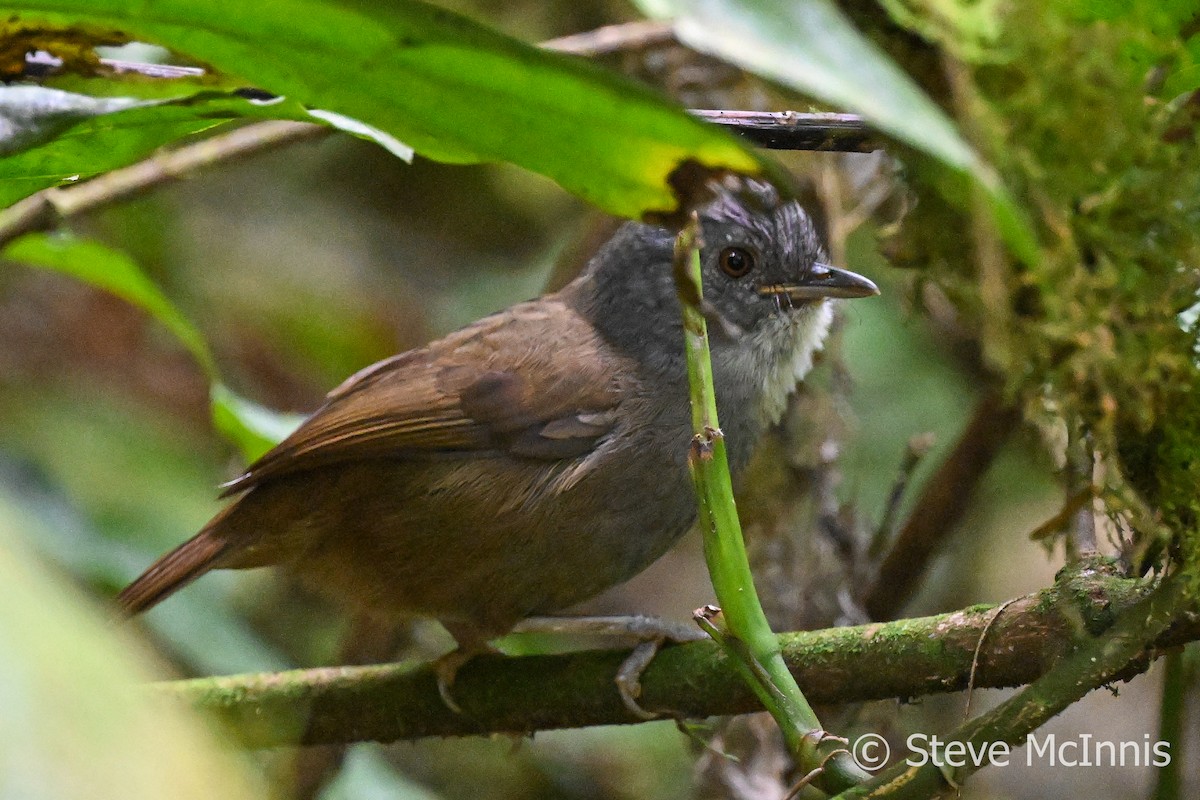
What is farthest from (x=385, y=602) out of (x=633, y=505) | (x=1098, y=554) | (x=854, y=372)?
(x=854, y=372)

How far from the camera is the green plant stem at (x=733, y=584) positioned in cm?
166

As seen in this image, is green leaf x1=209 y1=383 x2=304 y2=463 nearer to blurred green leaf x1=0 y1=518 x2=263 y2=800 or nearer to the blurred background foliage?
the blurred background foliage

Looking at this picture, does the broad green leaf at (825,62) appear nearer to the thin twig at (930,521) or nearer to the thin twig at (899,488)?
the thin twig at (899,488)

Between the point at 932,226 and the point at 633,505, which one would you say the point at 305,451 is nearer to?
the point at 633,505

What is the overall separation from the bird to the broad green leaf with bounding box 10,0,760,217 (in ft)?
4.46

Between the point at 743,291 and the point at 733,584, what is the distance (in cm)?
156

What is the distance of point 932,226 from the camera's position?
1.56 m

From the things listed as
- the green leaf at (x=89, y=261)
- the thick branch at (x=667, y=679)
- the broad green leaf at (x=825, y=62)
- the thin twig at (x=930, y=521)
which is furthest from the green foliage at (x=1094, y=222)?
the green leaf at (x=89, y=261)

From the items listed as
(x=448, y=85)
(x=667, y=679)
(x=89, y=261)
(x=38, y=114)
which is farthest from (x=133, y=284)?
(x=448, y=85)

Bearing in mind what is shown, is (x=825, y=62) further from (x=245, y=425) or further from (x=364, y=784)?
(x=364, y=784)

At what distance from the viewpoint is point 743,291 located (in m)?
3.12

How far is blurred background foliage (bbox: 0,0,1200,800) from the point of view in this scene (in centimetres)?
136

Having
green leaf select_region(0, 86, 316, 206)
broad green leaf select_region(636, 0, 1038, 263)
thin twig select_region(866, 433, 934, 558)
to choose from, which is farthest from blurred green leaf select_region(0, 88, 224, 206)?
thin twig select_region(866, 433, 934, 558)

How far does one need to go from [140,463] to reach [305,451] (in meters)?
2.01
